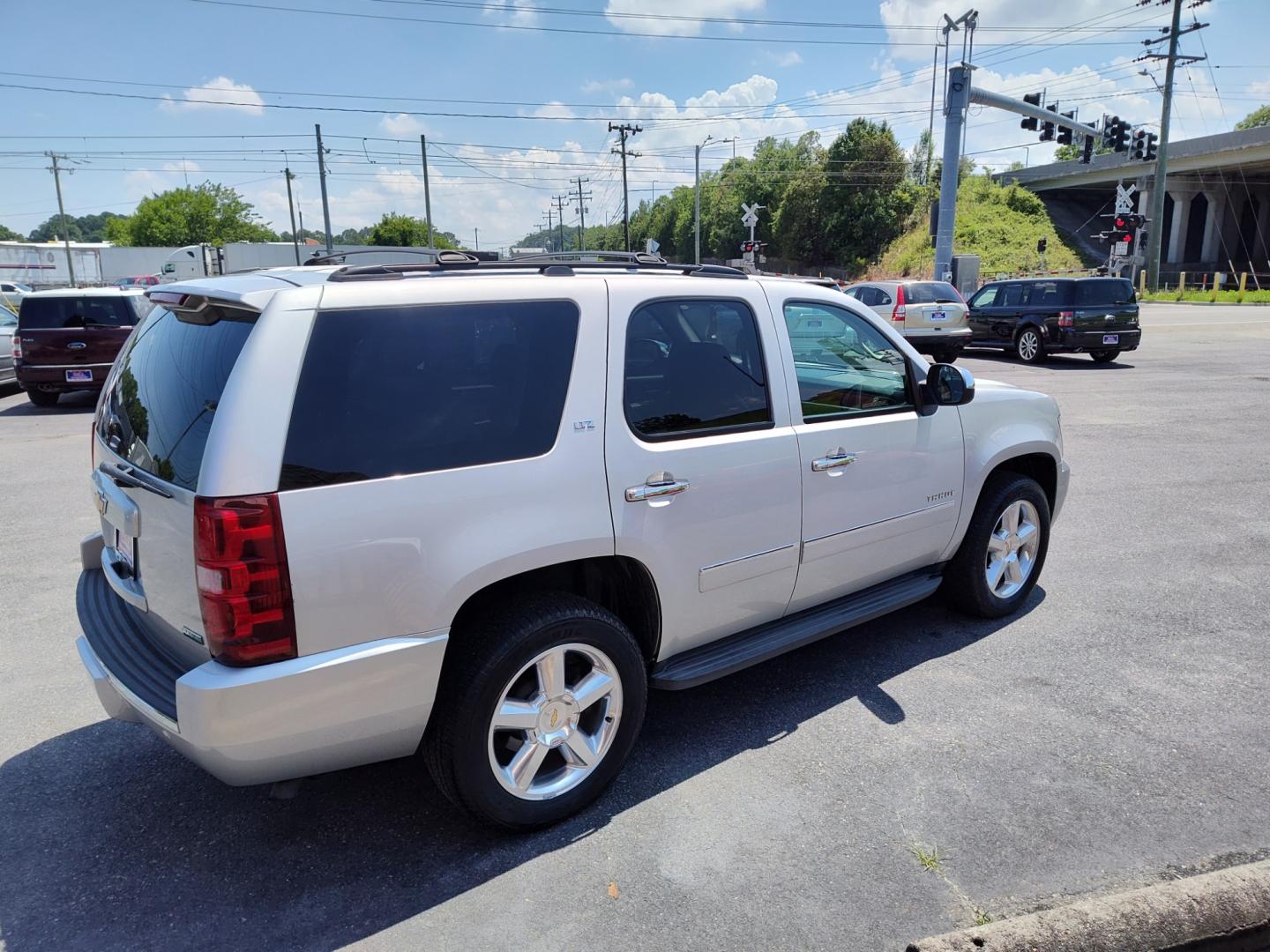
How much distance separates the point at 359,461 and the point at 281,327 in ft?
1.44


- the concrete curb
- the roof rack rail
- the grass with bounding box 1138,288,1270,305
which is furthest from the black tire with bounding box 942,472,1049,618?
the grass with bounding box 1138,288,1270,305

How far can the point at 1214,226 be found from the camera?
66562mm

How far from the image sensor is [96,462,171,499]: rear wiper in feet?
8.46

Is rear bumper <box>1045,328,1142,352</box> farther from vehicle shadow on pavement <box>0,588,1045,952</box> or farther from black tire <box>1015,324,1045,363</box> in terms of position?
vehicle shadow on pavement <box>0,588,1045,952</box>

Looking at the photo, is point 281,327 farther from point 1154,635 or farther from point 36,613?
point 1154,635

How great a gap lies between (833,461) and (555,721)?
5.23 feet

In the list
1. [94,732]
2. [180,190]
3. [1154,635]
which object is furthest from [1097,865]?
[180,190]

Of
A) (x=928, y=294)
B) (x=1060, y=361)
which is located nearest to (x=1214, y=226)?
(x=1060, y=361)

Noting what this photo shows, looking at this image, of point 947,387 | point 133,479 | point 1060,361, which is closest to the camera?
point 133,479

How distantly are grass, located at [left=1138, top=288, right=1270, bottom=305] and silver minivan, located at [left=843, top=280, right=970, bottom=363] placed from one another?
28.7 metres

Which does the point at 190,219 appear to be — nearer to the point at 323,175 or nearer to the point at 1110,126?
the point at 323,175

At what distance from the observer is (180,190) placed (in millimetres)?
78750

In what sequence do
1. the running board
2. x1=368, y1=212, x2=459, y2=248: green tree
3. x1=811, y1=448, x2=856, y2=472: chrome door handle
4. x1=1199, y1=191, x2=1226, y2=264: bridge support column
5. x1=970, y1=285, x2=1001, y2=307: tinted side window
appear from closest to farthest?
the running board
x1=811, y1=448, x2=856, y2=472: chrome door handle
x1=970, y1=285, x2=1001, y2=307: tinted side window
x1=1199, y1=191, x2=1226, y2=264: bridge support column
x1=368, y1=212, x2=459, y2=248: green tree

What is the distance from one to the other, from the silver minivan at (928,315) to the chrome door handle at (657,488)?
15.7m
